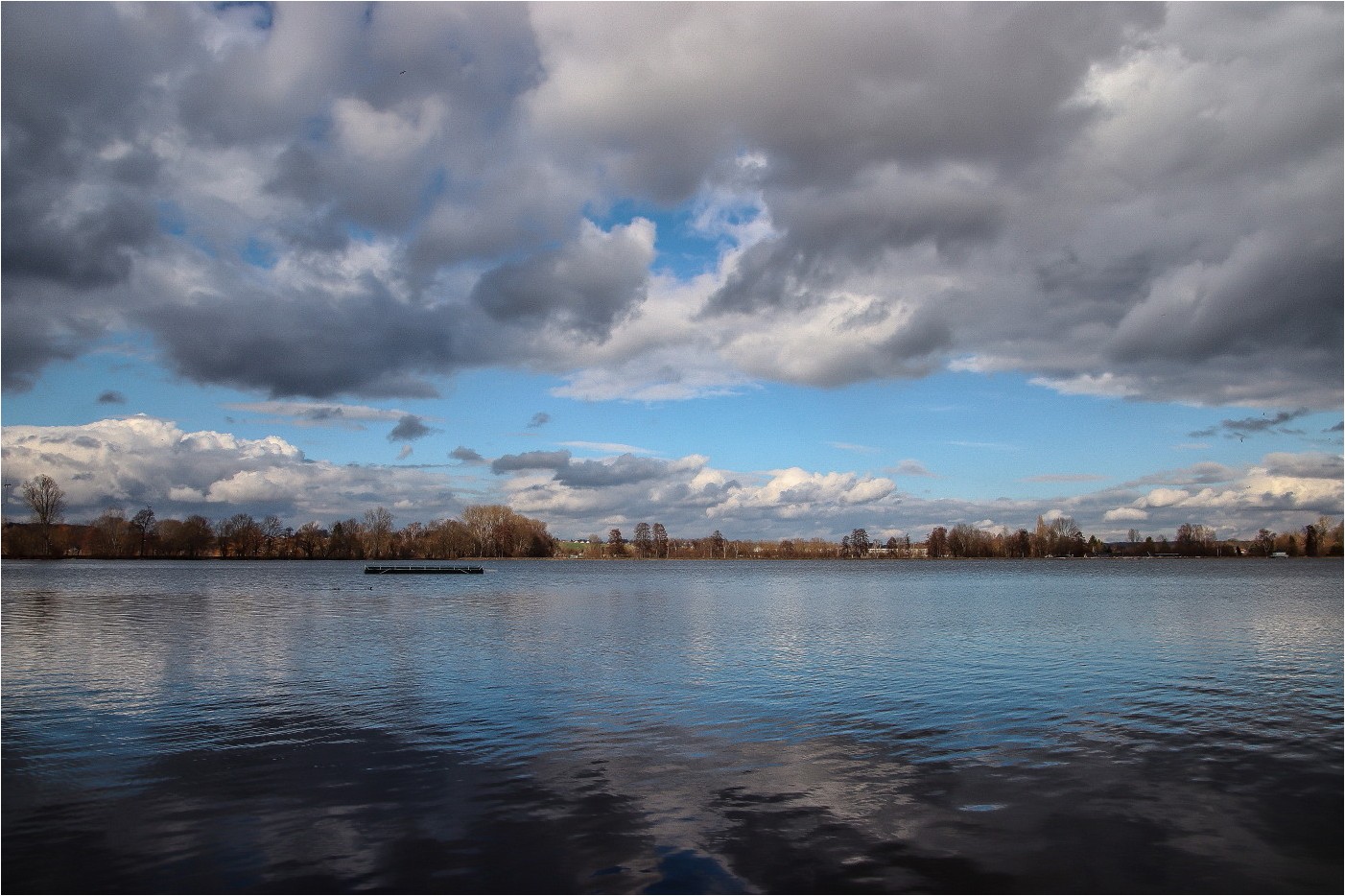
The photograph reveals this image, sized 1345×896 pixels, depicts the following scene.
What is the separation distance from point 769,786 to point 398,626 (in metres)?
33.7

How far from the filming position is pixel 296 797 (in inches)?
533

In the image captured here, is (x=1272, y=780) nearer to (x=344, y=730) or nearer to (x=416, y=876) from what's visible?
(x=416, y=876)

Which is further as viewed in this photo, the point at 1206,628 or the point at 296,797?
the point at 1206,628

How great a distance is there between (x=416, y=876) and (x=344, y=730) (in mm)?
9111

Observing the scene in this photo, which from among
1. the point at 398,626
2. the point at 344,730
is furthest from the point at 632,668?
the point at 398,626

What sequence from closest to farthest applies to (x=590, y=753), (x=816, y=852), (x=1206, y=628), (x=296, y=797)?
(x=816, y=852) → (x=296, y=797) → (x=590, y=753) → (x=1206, y=628)

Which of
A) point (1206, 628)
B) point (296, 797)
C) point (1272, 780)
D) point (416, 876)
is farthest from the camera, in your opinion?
point (1206, 628)

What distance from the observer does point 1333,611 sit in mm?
55000

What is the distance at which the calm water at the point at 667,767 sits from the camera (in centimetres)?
1083

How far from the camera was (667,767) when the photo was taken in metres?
15.3

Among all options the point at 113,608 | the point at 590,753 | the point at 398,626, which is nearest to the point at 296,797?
the point at 590,753

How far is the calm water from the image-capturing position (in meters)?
10.8

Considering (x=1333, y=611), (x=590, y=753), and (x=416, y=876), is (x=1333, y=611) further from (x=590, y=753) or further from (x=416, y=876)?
(x=416, y=876)

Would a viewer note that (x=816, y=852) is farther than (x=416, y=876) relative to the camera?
Yes
